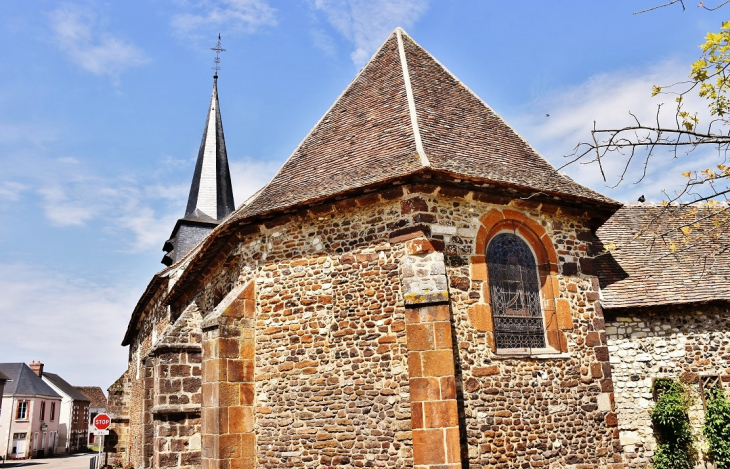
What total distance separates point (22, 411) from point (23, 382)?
98.5 inches

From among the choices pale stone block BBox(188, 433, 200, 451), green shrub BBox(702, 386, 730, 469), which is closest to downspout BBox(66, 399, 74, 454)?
pale stone block BBox(188, 433, 200, 451)

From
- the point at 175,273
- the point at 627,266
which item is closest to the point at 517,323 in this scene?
the point at 627,266

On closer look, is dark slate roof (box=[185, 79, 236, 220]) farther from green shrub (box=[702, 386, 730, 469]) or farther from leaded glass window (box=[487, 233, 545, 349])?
green shrub (box=[702, 386, 730, 469])

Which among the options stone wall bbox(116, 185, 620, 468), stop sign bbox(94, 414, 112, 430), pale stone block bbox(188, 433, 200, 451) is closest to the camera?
stone wall bbox(116, 185, 620, 468)

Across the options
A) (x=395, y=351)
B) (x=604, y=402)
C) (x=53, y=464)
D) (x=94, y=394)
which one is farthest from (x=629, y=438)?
(x=94, y=394)

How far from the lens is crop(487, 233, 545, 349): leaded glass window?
9.18 meters

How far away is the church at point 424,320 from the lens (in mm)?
8406

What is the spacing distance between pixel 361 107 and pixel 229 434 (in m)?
6.62

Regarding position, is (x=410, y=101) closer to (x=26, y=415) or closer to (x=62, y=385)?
(x=26, y=415)

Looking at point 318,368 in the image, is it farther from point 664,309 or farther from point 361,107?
A: point 664,309

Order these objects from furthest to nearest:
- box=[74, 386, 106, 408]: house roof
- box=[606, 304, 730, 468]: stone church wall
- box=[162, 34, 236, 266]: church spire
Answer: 1. box=[74, 386, 106, 408]: house roof
2. box=[162, 34, 236, 266]: church spire
3. box=[606, 304, 730, 468]: stone church wall

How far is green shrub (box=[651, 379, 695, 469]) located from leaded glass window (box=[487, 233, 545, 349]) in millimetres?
3093

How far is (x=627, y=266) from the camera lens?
1213 cm

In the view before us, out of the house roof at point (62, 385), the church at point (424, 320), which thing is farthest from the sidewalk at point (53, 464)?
the church at point (424, 320)
